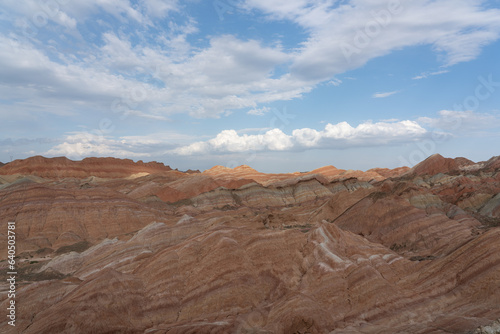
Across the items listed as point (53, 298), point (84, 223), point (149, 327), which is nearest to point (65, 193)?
point (84, 223)

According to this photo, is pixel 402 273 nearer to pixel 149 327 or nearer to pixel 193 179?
pixel 149 327

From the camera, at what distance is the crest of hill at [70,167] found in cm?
11531

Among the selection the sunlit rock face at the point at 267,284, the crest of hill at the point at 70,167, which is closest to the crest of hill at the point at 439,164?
the sunlit rock face at the point at 267,284

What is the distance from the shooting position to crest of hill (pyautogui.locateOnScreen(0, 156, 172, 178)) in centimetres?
11531

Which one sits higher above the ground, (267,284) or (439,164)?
(439,164)

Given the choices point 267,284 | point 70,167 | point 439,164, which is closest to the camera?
point 267,284

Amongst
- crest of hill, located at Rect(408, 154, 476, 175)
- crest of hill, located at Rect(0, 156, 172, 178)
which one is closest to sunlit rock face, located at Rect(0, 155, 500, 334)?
crest of hill, located at Rect(408, 154, 476, 175)

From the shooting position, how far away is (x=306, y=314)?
1825 centimetres

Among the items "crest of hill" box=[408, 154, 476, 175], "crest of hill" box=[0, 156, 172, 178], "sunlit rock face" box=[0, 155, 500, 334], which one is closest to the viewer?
"sunlit rock face" box=[0, 155, 500, 334]

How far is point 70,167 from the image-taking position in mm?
121625

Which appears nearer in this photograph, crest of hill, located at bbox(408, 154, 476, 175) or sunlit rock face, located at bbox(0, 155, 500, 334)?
sunlit rock face, located at bbox(0, 155, 500, 334)

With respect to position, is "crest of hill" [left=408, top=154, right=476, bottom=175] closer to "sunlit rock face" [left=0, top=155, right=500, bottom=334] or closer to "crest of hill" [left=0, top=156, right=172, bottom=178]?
"sunlit rock face" [left=0, top=155, right=500, bottom=334]

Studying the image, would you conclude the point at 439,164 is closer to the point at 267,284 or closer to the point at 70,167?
the point at 267,284

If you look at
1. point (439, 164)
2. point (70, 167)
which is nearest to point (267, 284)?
point (439, 164)
